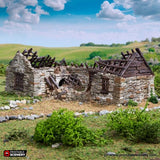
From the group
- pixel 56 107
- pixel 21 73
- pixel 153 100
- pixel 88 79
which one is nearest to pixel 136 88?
pixel 153 100

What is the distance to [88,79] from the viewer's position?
2144 cm

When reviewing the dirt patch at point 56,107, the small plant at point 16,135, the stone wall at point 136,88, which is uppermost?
the stone wall at point 136,88

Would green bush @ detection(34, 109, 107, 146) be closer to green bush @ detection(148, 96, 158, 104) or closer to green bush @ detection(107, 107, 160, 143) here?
green bush @ detection(107, 107, 160, 143)

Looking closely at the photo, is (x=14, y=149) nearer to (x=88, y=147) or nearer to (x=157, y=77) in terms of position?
(x=88, y=147)

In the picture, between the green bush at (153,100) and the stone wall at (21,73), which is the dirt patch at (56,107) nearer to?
the green bush at (153,100)

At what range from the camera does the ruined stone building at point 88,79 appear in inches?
686

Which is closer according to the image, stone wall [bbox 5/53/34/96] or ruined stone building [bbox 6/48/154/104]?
ruined stone building [bbox 6/48/154/104]

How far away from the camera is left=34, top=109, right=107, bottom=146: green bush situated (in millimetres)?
9078

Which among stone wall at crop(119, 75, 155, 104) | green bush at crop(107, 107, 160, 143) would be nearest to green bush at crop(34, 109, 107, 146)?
green bush at crop(107, 107, 160, 143)

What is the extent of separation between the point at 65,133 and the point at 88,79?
12.6m

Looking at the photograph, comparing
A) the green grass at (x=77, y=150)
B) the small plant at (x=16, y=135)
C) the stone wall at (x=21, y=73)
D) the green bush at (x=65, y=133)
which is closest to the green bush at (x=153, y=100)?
the green grass at (x=77, y=150)

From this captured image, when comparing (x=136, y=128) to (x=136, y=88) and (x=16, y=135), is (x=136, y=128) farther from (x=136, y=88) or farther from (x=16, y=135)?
(x=136, y=88)

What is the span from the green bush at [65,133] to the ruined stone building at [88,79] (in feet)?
26.3

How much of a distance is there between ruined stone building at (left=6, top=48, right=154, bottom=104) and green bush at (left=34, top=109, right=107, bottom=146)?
801cm
